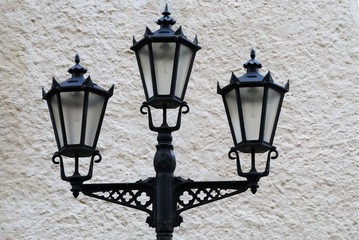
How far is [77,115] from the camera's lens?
10.9ft

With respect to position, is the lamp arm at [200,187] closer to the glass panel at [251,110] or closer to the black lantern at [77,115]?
the glass panel at [251,110]

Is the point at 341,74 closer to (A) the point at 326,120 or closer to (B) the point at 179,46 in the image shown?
(A) the point at 326,120

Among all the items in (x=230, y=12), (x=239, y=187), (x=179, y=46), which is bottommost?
(x=239, y=187)

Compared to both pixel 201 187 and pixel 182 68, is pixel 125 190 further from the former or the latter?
pixel 182 68

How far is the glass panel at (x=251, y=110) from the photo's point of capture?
3.29 m

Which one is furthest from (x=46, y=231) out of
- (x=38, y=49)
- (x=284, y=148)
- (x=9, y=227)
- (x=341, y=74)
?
(x=341, y=74)

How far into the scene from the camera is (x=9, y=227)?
5.39 meters

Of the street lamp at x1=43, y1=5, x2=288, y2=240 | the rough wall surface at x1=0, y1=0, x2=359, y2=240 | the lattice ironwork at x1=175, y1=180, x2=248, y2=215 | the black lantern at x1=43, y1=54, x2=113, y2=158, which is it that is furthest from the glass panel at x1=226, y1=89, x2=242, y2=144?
the rough wall surface at x1=0, y1=0, x2=359, y2=240

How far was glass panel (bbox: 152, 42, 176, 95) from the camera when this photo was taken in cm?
330

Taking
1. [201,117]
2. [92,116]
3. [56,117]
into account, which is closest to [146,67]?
[92,116]

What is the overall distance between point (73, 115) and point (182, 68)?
391 mm

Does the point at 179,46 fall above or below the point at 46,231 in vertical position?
above

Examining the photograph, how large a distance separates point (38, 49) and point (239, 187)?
2641 millimetres

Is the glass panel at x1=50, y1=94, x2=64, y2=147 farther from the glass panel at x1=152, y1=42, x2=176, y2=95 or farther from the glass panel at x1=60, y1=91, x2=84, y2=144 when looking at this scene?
the glass panel at x1=152, y1=42, x2=176, y2=95
